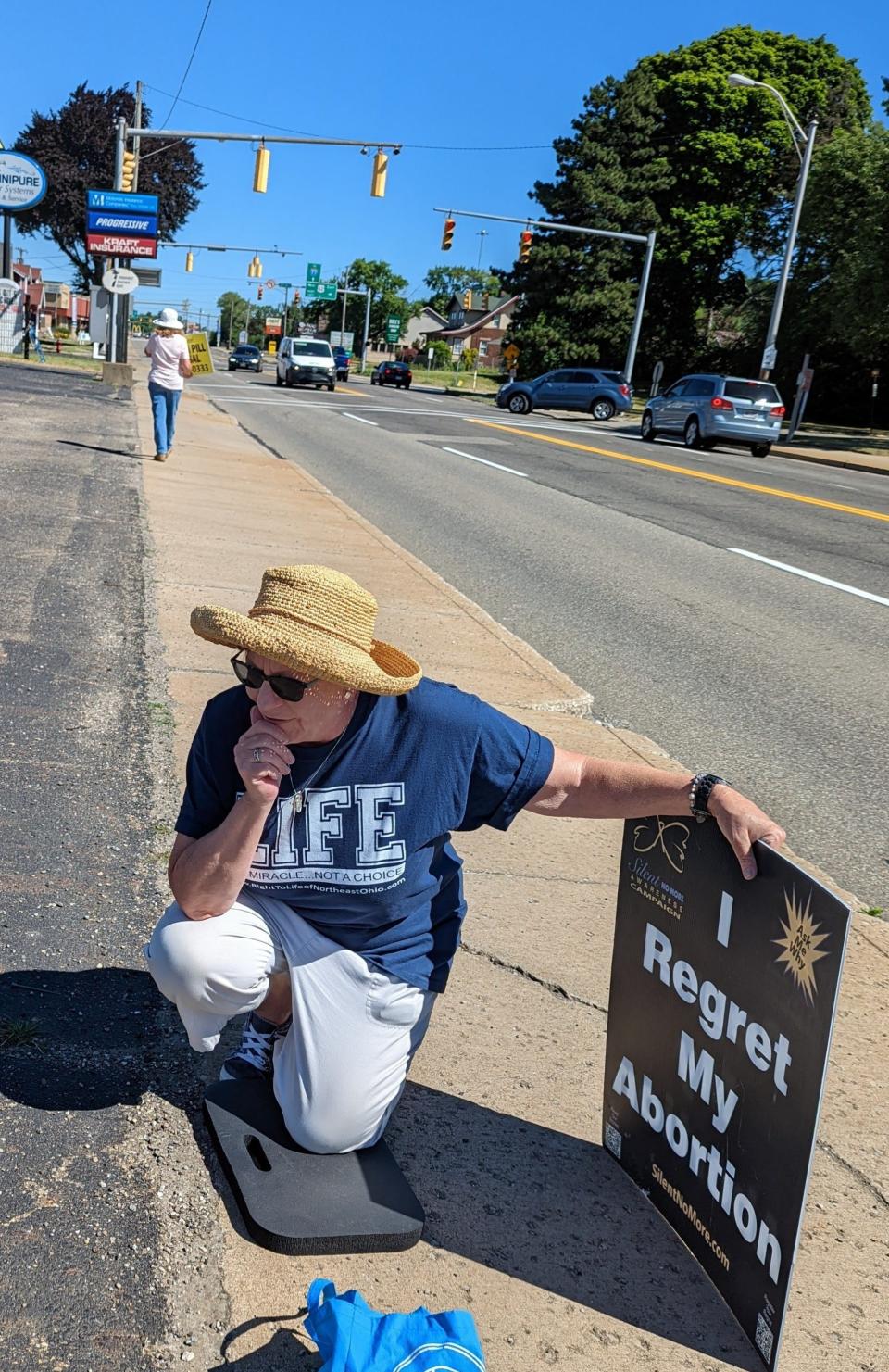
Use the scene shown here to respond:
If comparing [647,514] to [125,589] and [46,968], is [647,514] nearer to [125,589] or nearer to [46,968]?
[125,589]

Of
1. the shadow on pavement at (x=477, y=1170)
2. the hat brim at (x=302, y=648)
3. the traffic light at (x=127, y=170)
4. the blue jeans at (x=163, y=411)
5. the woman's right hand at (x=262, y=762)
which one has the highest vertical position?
the traffic light at (x=127, y=170)

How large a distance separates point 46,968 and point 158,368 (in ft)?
37.5

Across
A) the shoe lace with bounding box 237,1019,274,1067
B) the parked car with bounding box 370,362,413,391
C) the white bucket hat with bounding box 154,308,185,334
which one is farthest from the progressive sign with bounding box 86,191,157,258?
the shoe lace with bounding box 237,1019,274,1067

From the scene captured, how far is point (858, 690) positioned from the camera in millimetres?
6988

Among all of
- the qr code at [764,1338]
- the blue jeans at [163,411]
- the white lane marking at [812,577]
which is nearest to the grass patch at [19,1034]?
the qr code at [764,1338]

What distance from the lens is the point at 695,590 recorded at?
9.74 meters

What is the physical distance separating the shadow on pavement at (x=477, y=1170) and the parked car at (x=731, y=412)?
26.4 metres

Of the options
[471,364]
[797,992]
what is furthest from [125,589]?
[471,364]

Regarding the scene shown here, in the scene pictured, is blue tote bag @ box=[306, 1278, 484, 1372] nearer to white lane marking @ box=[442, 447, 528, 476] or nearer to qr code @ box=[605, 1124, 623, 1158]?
qr code @ box=[605, 1124, 623, 1158]

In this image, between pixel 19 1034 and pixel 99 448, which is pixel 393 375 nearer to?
pixel 99 448

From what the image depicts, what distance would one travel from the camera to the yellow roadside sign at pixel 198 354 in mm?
14086

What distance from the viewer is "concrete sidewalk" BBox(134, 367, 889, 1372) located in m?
2.15

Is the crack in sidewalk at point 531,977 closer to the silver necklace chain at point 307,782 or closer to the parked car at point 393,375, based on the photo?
the silver necklace chain at point 307,782

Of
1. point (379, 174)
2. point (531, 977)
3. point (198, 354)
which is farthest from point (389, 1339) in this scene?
point (379, 174)
